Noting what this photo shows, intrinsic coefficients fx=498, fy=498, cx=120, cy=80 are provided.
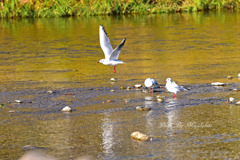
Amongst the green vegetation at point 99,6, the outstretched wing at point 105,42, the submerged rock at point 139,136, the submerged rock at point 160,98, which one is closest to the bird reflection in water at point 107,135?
the submerged rock at point 139,136

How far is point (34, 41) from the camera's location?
21.5 meters

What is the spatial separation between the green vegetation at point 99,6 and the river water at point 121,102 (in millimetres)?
15358

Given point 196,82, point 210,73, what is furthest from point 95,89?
point 210,73

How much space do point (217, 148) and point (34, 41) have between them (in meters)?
15.7

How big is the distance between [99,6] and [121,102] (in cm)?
2665

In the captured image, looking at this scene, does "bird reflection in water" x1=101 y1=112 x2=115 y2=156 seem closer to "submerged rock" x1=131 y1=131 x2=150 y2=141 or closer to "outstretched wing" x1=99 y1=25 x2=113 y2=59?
"submerged rock" x1=131 y1=131 x2=150 y2=141

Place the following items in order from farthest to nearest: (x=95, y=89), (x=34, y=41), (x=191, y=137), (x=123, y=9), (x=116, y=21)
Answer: (x=123, y=9), (x=116, y=21), (x=34, y=41), (x=95, y=89), (x=191, y=137)

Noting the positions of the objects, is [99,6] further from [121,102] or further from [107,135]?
[107,135]

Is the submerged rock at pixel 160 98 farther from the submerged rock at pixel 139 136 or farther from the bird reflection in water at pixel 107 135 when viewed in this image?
the submerged rock at pixel 139 136

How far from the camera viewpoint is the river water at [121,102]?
708 cm

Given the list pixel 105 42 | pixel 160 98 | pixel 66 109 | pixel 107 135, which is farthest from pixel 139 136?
pixel 105 42

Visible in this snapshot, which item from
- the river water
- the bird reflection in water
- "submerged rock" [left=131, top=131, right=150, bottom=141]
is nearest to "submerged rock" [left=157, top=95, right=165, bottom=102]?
the river water

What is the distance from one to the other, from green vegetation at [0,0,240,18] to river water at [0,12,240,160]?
15358 millimetres

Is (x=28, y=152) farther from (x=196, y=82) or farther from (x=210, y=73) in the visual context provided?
(x=210, y=73)
